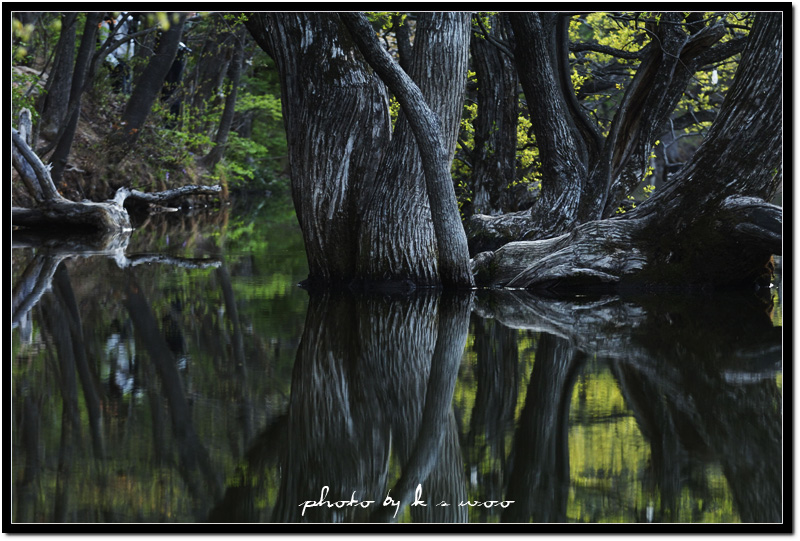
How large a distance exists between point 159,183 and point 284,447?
73.9ft

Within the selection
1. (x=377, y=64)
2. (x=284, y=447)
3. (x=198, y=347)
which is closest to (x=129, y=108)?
(x=377, y=64)

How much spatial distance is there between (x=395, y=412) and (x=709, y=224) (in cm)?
554

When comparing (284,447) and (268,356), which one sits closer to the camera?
(284,447)

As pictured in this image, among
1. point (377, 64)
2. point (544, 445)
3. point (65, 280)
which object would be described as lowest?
point (544, 445)

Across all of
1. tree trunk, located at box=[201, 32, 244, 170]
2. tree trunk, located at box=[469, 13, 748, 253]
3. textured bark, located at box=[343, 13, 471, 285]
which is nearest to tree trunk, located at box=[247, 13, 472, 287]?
textured bark, located at box=[343, 13, 471, 285]

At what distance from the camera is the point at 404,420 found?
4.00 m

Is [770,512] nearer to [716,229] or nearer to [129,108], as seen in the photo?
[716,229]

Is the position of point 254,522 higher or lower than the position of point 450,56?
lower

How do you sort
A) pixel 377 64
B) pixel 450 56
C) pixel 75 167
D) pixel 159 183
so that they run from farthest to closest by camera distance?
pixel 159 183 < pixel 75 167 < pixel 450 56 < pixel 377 64

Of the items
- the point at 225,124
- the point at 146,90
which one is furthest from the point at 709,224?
the point at 225,124

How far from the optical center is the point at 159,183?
2506 cm

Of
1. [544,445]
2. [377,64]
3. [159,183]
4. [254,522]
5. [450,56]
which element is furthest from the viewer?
[159,183]

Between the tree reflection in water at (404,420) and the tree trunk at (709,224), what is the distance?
6.22 feet

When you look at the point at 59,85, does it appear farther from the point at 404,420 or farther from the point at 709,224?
the point at 404,420
